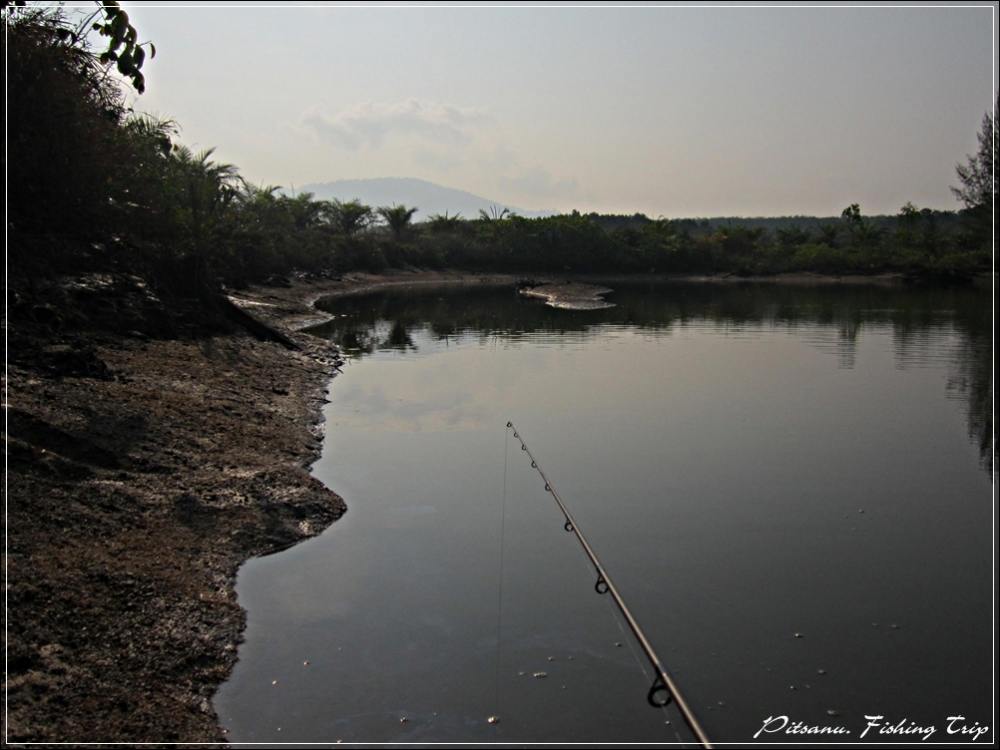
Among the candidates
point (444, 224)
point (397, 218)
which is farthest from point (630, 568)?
point (444, 224)

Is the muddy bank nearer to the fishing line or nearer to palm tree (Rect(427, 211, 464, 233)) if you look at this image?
the fishing line

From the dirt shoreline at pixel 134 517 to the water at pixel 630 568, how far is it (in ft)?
1.27

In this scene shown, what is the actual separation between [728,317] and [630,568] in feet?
111

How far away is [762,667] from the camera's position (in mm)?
6949

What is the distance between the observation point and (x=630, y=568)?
358 inches

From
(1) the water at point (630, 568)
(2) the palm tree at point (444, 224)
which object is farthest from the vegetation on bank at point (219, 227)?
(1) the water at point (630, 568)

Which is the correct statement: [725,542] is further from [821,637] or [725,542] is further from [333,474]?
[333,474]

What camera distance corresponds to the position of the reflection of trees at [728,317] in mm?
26281

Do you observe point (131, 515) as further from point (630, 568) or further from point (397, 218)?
point (397, 218)

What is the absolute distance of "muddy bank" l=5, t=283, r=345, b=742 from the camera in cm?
584

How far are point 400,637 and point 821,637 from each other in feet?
11.1

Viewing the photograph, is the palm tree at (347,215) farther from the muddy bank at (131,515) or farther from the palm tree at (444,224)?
the muddy bank at (131,515)

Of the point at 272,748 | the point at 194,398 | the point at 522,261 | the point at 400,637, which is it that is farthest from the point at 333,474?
the point at 522,261

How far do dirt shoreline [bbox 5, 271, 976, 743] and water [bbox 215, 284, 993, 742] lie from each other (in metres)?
0.39
